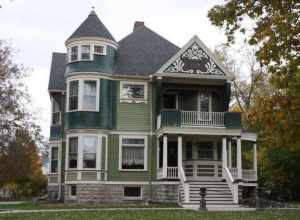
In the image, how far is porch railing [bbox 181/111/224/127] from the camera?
2953 cm

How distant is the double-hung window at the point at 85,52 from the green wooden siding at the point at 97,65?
0.32 m

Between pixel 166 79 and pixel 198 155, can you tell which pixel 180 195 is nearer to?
pixel 198 155

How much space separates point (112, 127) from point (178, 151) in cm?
428

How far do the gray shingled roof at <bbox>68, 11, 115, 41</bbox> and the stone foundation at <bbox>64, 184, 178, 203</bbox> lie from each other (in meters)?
8.54

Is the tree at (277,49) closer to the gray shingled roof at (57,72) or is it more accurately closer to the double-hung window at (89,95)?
the double-hung window at (89,95)

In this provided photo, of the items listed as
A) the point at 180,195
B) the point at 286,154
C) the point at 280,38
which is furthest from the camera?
the point at 286,154

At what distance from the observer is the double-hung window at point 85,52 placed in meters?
29.9

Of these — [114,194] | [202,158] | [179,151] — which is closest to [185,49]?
[179,151]

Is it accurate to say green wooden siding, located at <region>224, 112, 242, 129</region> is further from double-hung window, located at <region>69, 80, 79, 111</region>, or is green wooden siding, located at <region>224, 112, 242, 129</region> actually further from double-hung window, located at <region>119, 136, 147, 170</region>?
double-hung window, located at <region>69, 80, 79, 111</region>

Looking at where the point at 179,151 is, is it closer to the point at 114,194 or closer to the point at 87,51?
the point at 114,194

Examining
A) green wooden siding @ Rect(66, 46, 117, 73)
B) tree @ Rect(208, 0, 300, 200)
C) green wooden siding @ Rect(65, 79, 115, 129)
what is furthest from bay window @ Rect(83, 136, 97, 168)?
tree @ Rect(208, 0, 300, 200)

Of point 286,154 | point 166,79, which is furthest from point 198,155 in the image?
point 286,154

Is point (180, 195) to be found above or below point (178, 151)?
below

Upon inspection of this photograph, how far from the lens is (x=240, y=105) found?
4838 centimetres
